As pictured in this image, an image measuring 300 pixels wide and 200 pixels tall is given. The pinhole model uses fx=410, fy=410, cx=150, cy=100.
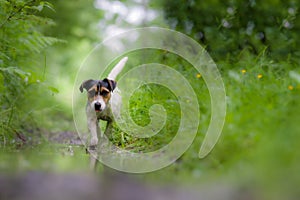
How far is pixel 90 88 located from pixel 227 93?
6.42 feet

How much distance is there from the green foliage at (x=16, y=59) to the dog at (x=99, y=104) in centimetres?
77

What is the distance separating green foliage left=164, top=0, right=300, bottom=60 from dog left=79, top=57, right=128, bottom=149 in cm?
226

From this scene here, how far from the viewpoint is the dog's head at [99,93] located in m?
5.79

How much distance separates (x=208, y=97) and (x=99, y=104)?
1.52 meters

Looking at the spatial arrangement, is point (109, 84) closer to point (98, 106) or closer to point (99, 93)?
point (99, 93)

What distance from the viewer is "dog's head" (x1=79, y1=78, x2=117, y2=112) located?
5.79 metres

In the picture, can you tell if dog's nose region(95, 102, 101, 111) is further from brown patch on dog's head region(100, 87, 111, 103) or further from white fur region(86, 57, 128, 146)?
brown patch on dog's head region(100, 87, 111, 103)

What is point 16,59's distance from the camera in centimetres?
688

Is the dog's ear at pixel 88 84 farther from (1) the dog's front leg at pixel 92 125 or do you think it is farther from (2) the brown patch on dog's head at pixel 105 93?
(1) the dog's front leg at pixel 92 125

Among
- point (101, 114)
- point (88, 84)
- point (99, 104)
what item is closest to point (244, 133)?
A: point (99, 104)

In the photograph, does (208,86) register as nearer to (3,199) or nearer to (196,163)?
(196,163)

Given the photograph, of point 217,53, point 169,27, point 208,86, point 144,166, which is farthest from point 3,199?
point 169,27

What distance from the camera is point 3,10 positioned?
5957 millimetres

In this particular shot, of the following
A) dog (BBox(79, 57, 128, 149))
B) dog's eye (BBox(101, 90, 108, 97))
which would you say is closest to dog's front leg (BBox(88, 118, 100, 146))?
dog (BBox(79, 57, 128, 149))
